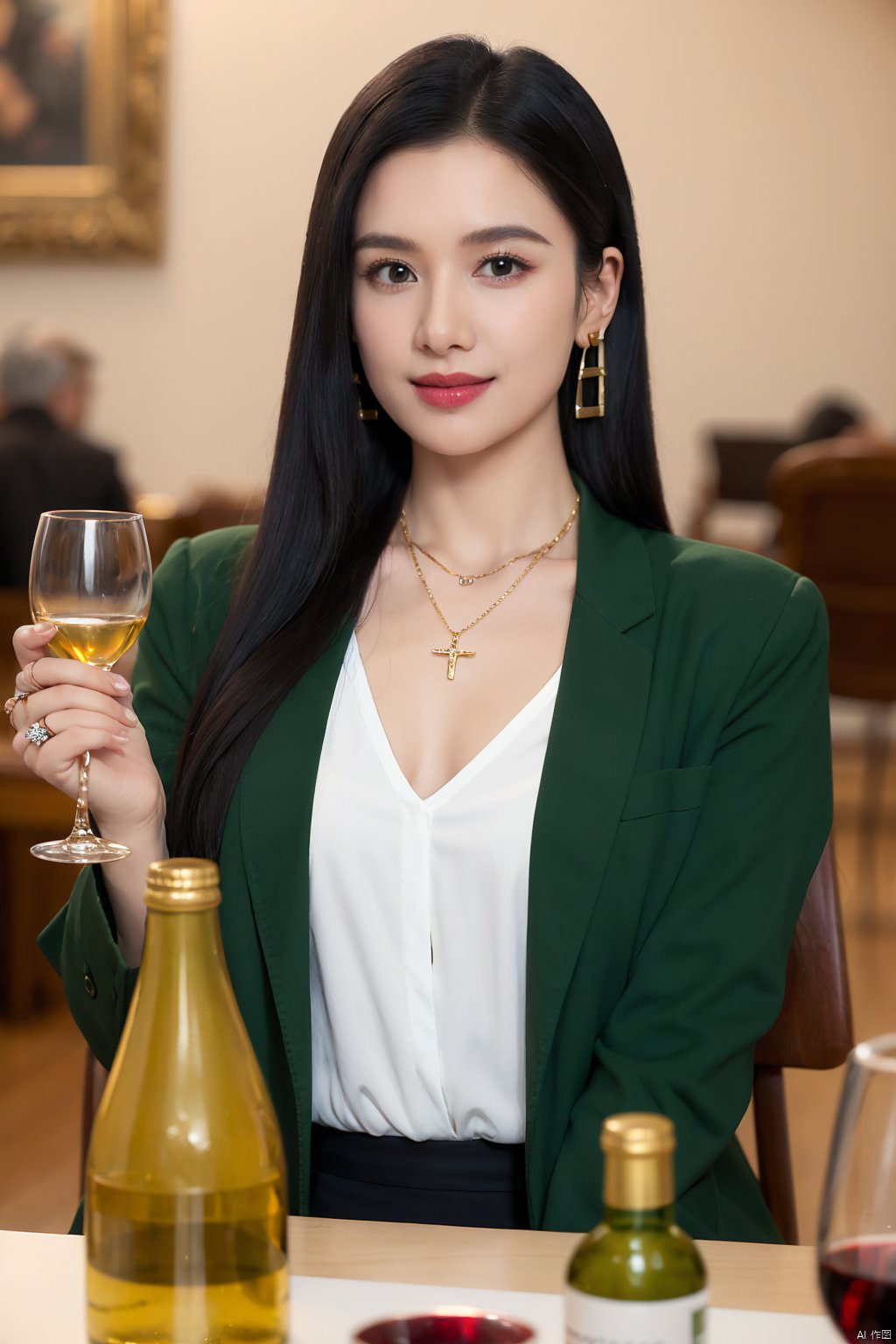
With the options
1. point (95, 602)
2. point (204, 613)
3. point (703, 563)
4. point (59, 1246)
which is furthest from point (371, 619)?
point (59, 1246)

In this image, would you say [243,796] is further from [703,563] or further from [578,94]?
[578,94]

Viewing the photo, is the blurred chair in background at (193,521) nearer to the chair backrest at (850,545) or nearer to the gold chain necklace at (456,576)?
the chair backrest at (850,545)

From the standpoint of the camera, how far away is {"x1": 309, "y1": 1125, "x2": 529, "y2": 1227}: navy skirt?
1355mm

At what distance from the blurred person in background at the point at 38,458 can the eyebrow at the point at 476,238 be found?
10.9ft

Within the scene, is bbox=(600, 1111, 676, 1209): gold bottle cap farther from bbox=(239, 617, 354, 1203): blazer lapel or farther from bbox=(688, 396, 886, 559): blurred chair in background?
bbox=(688, 396, 886, 559): blurred chair in background

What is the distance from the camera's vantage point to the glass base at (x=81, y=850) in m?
1.14

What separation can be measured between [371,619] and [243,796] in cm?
25

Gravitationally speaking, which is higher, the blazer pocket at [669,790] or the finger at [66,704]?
the finger at [66,704]

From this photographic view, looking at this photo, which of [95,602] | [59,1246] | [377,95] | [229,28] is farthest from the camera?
[229,28]

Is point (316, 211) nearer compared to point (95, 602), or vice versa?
point (95, 602)

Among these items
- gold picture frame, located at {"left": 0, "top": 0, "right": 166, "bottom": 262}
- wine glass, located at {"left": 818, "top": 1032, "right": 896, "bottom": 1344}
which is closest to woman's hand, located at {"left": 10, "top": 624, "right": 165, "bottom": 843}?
wine glass, located at {"left": 818, "top": 1032, "right": 896, "bottom": 1344}

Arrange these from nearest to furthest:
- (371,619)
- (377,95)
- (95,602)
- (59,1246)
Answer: (59,1246)
(95,602)
(377,95)
(371,619)

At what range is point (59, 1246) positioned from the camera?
84 cm

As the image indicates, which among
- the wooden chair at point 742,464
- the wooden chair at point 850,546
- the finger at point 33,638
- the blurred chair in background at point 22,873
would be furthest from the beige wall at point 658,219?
the finger at point 33,638
